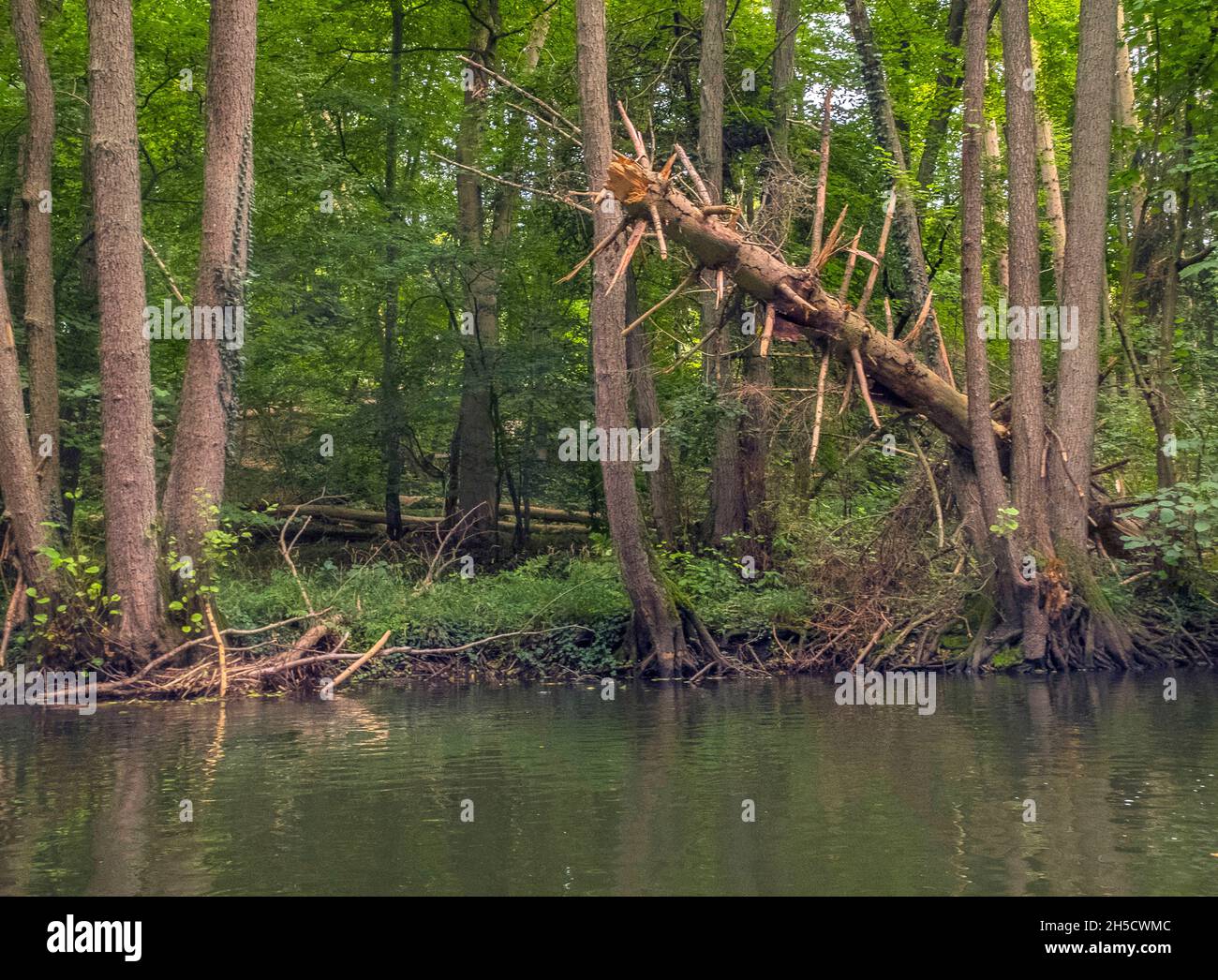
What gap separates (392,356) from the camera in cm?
2570

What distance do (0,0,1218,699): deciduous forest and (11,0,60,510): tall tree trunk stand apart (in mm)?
61

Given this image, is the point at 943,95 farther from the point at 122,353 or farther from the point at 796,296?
the point at 122,353

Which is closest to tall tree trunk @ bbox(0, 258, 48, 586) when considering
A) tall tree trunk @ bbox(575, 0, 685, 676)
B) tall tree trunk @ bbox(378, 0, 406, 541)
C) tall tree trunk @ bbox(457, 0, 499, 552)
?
tall tree trunk @ bbox(575, 0, 685, 676)

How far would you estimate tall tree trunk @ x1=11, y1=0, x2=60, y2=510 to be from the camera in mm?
18656

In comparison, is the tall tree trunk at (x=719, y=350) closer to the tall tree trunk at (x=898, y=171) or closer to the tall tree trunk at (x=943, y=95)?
the tall tree trunk at (x=898, y=171)

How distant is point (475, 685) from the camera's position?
1739 cm

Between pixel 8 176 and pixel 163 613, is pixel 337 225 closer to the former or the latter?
pixel 8 176

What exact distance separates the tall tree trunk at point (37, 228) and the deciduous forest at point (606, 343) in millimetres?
61

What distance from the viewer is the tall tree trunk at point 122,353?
15.5 m

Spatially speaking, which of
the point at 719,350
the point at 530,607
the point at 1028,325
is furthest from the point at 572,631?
the point at 1028,325

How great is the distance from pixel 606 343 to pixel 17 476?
7.32 meters

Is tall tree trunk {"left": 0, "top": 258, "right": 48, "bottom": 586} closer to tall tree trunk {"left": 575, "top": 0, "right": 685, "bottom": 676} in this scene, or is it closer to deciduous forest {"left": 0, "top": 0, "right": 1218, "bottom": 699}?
deciduous forest {"left": 0, "top": 0, "right": 1218, "bottom": 699}
